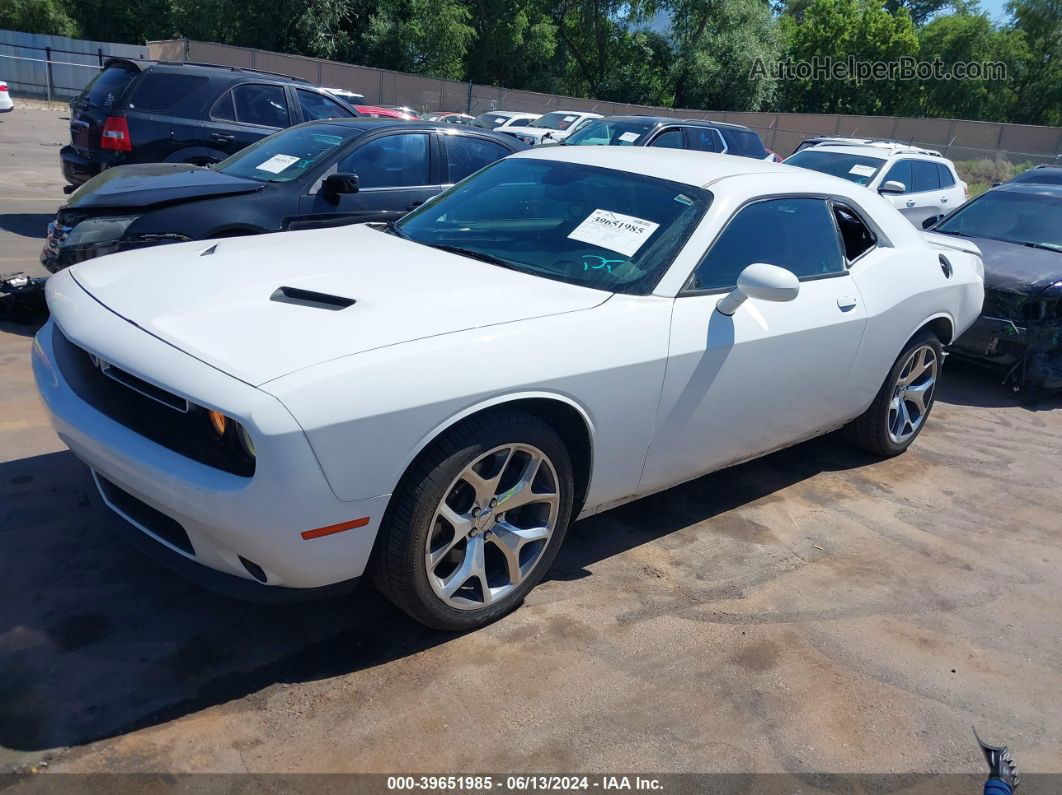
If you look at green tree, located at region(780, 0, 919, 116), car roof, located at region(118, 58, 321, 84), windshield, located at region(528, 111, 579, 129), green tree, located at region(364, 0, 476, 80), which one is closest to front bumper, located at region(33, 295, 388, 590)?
car roof, located at region(118, 58, 321, 84)

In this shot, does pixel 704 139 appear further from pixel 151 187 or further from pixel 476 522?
pixel 476 522

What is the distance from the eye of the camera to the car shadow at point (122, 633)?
2660mm

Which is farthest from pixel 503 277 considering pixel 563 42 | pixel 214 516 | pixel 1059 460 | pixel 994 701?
pixel 563 42

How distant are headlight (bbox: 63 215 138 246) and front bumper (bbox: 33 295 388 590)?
3032 millimetres

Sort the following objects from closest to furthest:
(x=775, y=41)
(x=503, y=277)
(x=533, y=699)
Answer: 1. (x=533, y=699)
2. (x=503, y=277)
3. (x=775, y=41)

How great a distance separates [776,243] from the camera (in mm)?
4125

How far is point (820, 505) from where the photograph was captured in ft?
→ 15.3

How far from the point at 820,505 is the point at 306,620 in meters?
2.81

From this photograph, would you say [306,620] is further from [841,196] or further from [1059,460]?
[1059,460]

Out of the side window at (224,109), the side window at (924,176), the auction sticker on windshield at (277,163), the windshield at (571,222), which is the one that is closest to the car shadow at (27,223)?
the side window at (224,109)

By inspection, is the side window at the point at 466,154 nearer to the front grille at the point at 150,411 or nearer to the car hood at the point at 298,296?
the car hood at the point at 298,296

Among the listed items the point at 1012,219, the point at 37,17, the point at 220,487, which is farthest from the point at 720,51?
the point at 220,487

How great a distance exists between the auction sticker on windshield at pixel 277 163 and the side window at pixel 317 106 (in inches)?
125

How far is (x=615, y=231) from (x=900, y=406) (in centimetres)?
251
